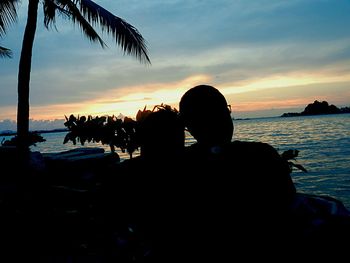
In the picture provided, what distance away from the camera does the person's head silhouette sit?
1.49 metres

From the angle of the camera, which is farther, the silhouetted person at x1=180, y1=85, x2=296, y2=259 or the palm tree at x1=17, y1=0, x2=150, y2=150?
the palm tree at x1=17, y1=0, x2=150, y2=150

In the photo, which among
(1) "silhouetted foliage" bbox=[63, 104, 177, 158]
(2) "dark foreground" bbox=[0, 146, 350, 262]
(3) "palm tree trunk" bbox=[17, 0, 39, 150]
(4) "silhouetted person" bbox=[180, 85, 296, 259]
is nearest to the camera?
(4) "silhouetted person" bbox=[180, 85, 296, 259]

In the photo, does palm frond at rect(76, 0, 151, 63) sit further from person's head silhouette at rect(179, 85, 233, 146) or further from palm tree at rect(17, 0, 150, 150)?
person's head silhouette at rect(179, 85, 233, 146)

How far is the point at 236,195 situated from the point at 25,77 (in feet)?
26.2

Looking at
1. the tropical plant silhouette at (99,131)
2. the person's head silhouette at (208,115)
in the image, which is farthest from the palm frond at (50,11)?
the person's head silhouette at (208,115)

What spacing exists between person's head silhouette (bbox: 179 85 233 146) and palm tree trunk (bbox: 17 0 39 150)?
7514 mm

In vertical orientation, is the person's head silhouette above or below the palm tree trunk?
below

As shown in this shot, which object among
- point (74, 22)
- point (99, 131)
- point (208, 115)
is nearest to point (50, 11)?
point (74, 22)

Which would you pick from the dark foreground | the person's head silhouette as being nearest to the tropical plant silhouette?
the dark foreground

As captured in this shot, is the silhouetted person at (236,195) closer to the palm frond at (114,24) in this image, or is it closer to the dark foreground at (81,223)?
the dark foreground at (81,223)

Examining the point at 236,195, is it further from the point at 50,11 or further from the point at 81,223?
the point at 50,11

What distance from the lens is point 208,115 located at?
1500 millimetres

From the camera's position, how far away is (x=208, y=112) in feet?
4.92

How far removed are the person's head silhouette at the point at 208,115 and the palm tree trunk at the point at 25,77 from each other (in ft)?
24.7
